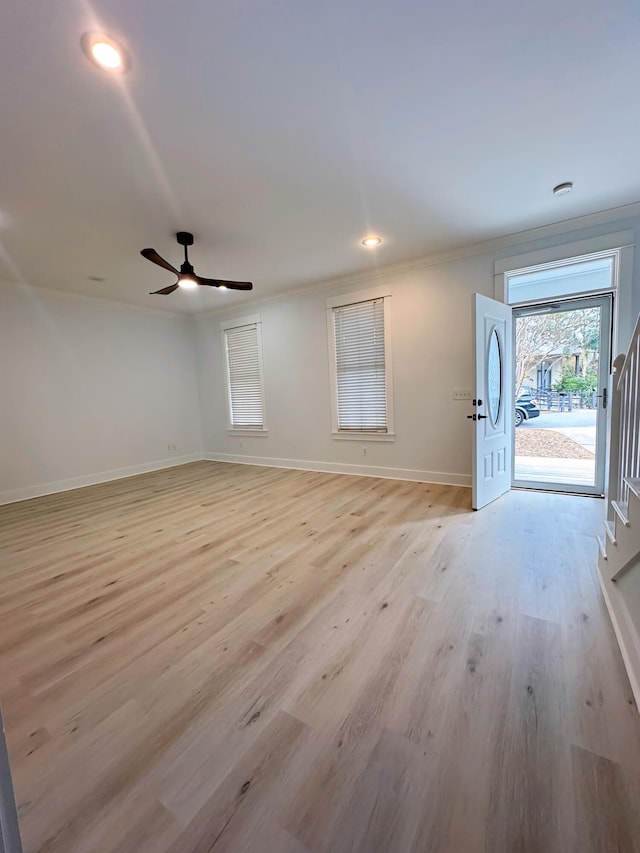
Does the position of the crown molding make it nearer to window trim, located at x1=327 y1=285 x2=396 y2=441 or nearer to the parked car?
window trim, located at x1=327 y1=285 x2=396 y2=441

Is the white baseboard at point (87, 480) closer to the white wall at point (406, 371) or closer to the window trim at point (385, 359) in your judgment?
the white wall at point (406, 371)

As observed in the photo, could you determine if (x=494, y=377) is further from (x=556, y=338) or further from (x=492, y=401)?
(x=556, y=338)

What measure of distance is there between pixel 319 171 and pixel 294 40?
94 cm

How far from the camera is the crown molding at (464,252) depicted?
131 inches

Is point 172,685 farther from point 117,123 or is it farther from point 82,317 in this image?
point 82,317

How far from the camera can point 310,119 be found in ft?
6.69

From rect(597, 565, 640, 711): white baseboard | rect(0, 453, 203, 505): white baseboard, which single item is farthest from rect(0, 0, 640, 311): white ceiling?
rect(0, 453, 203, 505): white baseboard

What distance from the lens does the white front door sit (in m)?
3.44

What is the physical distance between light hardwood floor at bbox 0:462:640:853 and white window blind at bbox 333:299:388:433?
2.25m

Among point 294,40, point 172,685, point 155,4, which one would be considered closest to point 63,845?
point 172,685

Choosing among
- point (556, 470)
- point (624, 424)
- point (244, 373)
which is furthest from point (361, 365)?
point (624, 424)

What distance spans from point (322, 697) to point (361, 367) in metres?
4.00

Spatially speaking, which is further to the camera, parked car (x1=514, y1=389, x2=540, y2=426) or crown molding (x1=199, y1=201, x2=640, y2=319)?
parked car (x1=514, y1=389, x2=540, y2=426)

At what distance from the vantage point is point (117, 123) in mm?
1997
